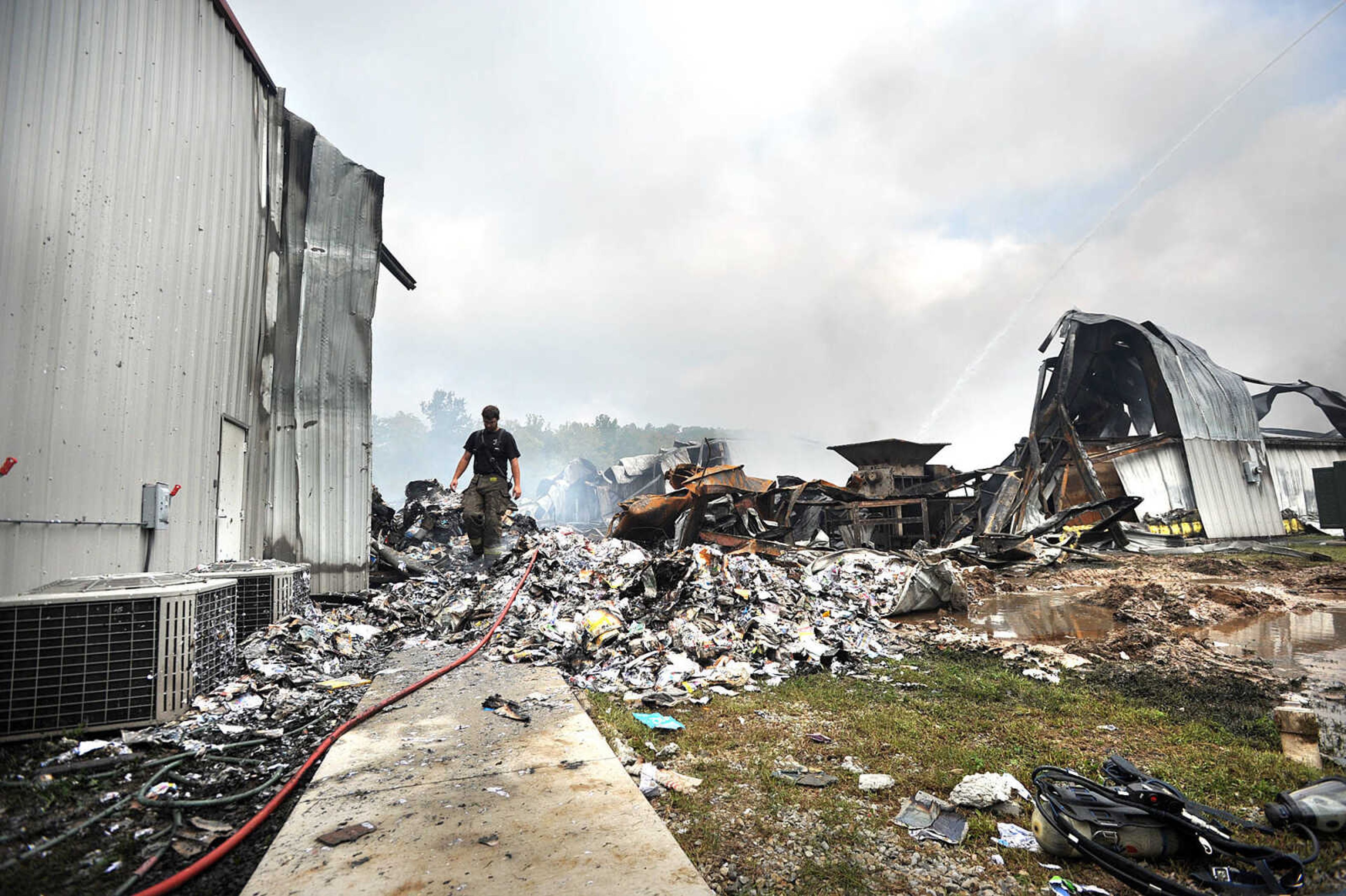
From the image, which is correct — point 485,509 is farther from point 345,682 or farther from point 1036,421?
point 1036,421

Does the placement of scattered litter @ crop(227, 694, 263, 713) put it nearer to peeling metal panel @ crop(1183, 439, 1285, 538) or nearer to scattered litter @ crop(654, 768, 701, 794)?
scattered litter @ crop(654, 768, 701, 794)

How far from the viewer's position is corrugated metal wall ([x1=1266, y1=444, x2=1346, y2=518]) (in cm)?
1560

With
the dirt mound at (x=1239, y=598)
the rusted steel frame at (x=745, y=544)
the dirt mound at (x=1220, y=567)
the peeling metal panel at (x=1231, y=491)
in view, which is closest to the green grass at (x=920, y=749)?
the dirt mound at (x=1239, y=598)

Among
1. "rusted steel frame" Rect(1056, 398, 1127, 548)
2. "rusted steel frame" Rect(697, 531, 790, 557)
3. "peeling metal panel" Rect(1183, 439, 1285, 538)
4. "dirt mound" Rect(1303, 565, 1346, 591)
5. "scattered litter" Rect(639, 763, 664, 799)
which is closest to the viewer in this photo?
"scattered litter" Rect(639, 763, 664, 799)

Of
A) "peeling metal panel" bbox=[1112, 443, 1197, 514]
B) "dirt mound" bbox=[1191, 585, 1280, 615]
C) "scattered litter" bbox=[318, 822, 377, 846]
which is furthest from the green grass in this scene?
"peeling metal panel" bbox=[1112, 443, 1197, 514]

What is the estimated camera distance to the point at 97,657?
113 inches

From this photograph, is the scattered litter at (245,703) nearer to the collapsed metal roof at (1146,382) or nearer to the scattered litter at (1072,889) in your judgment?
the scattered litter at (1072,889)

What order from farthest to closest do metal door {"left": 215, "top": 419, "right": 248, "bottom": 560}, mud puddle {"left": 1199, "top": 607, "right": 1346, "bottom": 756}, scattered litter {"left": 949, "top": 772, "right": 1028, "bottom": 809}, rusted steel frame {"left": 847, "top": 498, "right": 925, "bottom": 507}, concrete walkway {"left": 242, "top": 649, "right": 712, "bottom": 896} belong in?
Result: rusted steel frame {"left": 847, "top": 498, "right": 925, "bottom": 507}
metal door {"left": 215, "top": 419, "right": 248, "bottom": 560}
mud puddle {"left": 1199, "top": 607, "right": 1346, "bottom": 756}
scattered litter {"left": 949, "top": 772, "right": 1028, "bottom": 809}
concrete walkway {"left": 242, "top": 649, "right": 712, "bottom": 896}

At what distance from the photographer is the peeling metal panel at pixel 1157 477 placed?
13352 mm

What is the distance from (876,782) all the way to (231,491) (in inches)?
237

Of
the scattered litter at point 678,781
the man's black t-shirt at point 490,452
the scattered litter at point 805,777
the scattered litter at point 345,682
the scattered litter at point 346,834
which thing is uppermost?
the man's black t-shirt at point 490,452

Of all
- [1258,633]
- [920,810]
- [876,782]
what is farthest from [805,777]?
[1258,633]

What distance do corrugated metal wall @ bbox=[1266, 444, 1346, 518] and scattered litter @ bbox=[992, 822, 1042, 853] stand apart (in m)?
19.2

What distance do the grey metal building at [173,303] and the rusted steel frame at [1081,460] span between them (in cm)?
1310
